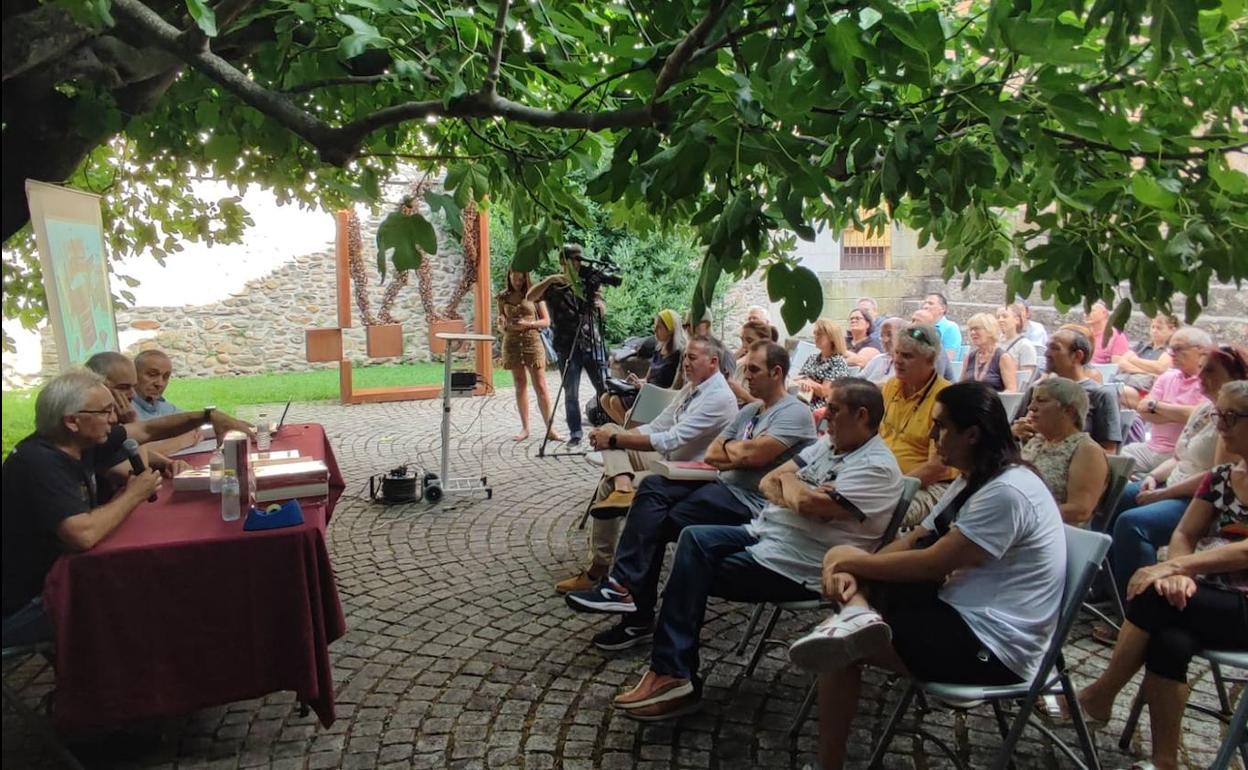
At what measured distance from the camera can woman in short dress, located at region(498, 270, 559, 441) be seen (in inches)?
354

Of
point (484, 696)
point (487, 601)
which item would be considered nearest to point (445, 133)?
point (487, 601)

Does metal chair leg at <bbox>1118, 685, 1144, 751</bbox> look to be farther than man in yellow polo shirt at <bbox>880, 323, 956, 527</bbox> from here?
No

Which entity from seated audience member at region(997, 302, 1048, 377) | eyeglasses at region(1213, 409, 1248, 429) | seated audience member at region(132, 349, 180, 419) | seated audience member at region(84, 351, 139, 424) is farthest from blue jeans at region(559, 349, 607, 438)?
eyeglasses at region(1213, 409, 1248, 429)

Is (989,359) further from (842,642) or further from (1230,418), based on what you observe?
(842,642)

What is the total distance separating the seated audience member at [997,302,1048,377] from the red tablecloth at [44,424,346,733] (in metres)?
5.68

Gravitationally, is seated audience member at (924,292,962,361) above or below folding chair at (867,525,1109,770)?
above

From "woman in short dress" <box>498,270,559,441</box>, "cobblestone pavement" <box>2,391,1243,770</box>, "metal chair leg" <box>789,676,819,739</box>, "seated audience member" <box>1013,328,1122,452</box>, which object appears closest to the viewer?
"cobblestone pavement" <box>2,391,1243,770</box>

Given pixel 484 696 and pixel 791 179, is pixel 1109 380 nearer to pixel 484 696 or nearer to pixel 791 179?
pixel 484 696

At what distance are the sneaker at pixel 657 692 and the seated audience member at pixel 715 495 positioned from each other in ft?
2.08

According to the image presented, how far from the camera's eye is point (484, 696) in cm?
359

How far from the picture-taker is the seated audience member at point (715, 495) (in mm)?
4090

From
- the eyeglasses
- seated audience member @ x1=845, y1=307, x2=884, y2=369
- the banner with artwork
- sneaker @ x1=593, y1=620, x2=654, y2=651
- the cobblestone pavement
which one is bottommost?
the cobblestone pavement

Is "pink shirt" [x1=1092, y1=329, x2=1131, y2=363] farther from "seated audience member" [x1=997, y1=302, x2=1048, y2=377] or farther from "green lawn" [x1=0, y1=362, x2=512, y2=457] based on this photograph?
"green lawn" [x1=0, y1=362, x2=512, y2=457]

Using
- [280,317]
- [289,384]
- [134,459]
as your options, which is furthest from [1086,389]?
[280,317]
